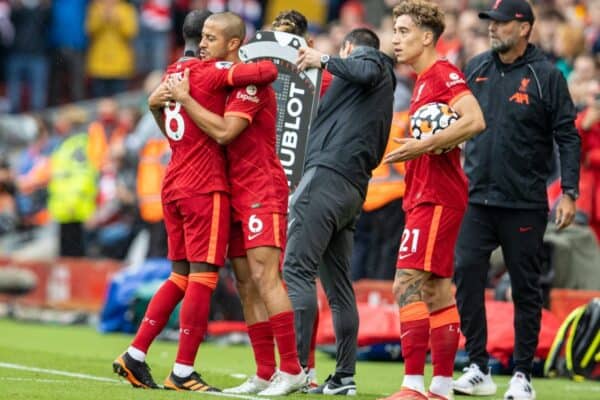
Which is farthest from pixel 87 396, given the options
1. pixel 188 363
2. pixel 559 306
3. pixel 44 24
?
pixel 44 24

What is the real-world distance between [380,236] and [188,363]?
5633 mm

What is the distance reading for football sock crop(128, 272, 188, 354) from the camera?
923 cm

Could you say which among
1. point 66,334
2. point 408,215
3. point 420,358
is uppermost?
point 408,215

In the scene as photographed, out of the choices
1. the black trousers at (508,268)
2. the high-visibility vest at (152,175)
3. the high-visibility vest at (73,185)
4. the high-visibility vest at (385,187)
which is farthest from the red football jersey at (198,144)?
the high-visibility vest at (73,185)

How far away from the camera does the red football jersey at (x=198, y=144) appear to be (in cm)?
910

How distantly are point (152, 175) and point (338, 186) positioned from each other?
7668 millimetres

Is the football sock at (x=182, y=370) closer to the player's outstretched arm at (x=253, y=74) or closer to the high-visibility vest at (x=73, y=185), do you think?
the player's outstretched arm at (x=253, y=74)

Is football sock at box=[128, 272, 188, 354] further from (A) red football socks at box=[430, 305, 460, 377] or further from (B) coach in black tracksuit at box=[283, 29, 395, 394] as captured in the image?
(A) red football socks at box=[430, 305, 460, 377]

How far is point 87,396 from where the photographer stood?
8.58 m

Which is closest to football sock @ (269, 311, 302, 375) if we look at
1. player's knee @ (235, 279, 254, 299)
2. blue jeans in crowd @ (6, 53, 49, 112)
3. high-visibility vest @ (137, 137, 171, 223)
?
player's knee @ (235, 279, 254, 299)

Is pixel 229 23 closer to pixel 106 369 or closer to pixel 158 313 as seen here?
pixel 158 313

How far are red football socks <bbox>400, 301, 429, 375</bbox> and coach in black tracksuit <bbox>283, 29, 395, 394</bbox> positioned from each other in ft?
3.32

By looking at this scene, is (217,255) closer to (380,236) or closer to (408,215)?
(408,215)

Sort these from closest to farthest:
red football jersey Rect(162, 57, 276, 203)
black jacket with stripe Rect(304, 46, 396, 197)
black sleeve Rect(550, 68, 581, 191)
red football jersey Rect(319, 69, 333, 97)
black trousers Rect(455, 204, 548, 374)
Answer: red football jersey Rect(162, 57, 276, 203) → black jacket with stripe Rect(304, 46, 396, 197) → black sleeve Rect(550, 68, 581, 191) → black trousers Rect(455, 204, 548, 374) → red football jersey Rect(319, 69, 333, 97)
